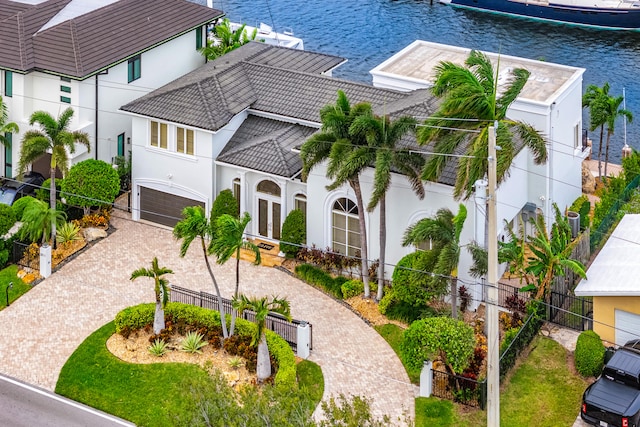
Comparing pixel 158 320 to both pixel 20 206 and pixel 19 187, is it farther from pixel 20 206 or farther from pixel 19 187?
pixel 19 187

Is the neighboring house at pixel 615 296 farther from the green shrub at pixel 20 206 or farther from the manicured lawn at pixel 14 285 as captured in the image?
the green shrub at pixel 20 206

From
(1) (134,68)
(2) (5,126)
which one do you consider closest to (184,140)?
(1) (134,68)

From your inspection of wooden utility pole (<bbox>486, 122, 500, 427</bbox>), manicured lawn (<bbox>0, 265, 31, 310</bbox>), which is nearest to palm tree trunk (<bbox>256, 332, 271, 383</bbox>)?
wooden utility pole (<bbox>486, 122, 500, 427</bbox>)

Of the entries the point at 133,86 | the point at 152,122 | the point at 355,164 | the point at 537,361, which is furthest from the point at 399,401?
the point at 133,86

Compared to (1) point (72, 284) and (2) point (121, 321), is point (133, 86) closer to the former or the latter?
(1) point (72, 284)

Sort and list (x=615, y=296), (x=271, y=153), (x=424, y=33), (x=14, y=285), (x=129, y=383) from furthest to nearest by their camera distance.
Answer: (x=424, y=33) → (x=271, y=153) → (x=14, y=285) → (x=615, y=296) → (x=129, y=383)

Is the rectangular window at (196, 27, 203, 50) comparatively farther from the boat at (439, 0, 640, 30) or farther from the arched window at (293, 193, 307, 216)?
the boat at (439, 0, 640, 30)

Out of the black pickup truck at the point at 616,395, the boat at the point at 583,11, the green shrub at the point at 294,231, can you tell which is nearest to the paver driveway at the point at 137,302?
the green shrub at the point at 294,231
